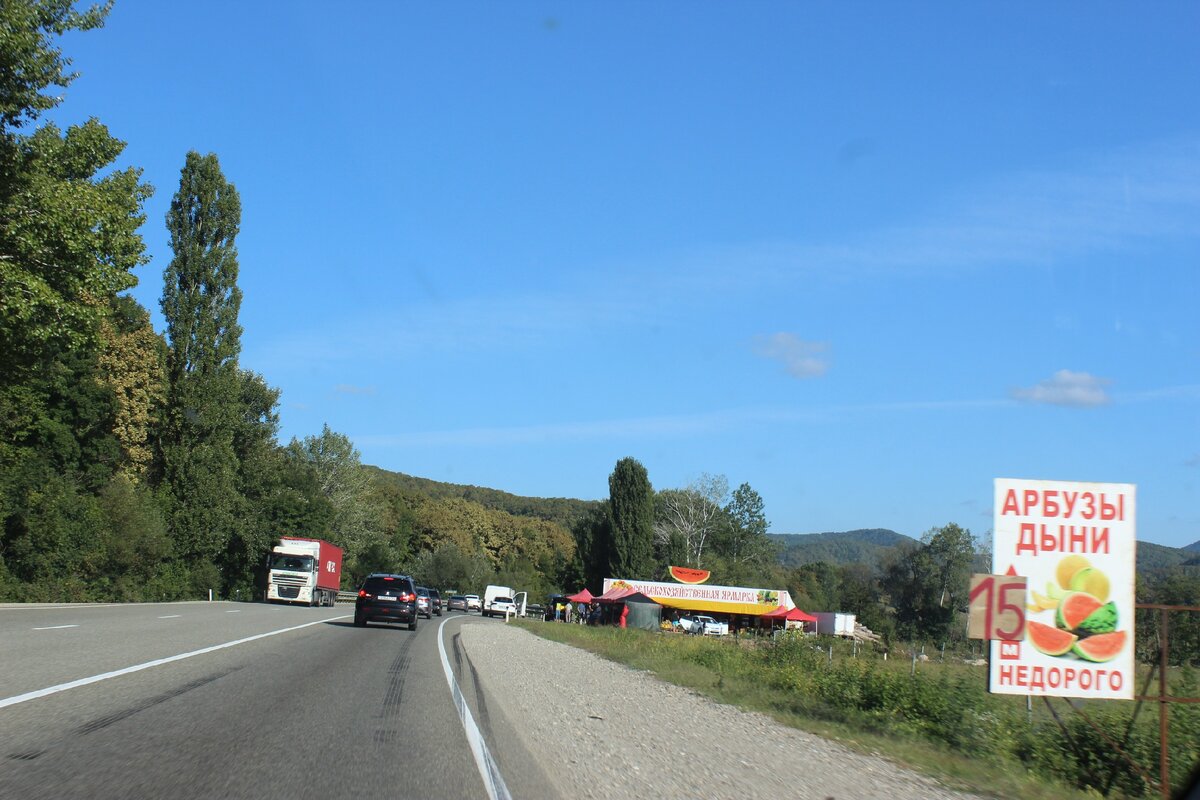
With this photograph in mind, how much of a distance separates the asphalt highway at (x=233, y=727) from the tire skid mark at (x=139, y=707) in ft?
0.09

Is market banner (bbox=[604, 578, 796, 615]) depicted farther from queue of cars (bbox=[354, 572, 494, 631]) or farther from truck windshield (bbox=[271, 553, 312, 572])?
queue of cars (bbox=[354, 572, 494, 631])

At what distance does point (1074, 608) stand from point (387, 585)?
27.4 metres

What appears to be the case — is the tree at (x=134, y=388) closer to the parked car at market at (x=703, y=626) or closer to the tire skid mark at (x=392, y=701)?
the parked car at market at (x=703, y=626)

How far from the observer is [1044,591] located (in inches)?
496

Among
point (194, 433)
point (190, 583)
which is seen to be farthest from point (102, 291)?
point (190, 583)

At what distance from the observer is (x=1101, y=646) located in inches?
485

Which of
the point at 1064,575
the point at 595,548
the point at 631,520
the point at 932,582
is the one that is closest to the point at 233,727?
the point at 1064,575

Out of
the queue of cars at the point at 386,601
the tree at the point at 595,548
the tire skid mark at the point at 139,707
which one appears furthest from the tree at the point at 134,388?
the tree at the point at 595,548

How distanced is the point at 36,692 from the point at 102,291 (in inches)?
682

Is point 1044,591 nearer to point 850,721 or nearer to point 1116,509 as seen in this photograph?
point 1116,509

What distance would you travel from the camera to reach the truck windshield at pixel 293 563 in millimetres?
60219

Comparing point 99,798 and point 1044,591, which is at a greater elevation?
point 1044,591

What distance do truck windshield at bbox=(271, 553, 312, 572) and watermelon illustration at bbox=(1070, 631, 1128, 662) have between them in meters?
54.0

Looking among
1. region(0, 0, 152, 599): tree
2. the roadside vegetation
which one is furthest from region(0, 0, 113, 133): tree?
the roadside vegetation
